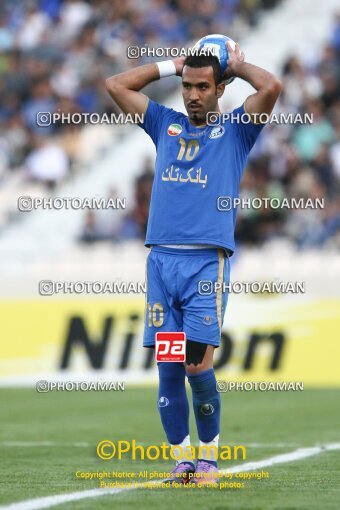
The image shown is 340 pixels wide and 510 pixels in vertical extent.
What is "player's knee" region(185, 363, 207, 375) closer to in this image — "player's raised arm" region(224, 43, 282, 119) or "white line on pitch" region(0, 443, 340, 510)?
"white line on pitch" region(0, 443, 340, 510)

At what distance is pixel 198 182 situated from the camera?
6.67 meters

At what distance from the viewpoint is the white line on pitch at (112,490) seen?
225 inches

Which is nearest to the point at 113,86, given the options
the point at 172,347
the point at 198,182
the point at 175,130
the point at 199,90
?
the point at 175,130

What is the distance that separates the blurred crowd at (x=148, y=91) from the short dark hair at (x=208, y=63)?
8.80m

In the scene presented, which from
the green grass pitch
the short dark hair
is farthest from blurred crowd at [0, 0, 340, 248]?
the short dark hair

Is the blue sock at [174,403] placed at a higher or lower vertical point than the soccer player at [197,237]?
lower

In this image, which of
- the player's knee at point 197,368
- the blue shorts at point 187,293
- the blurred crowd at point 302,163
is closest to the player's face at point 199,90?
the blue shorts at point 187,293

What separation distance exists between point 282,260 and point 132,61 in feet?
18.5

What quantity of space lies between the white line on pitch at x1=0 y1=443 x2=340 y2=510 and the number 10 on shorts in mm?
659

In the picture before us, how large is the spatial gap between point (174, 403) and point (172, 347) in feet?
1.16

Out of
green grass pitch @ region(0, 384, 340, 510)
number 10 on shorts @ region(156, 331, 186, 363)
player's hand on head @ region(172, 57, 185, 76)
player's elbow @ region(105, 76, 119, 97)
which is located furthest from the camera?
player's elbow @ region(105, 76, 119, 97)

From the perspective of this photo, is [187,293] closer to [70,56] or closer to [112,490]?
[112,490]

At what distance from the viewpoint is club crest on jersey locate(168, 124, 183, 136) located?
680 cm

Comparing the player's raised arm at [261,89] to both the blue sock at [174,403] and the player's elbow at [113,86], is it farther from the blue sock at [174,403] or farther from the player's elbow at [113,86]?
the blue sock at [174,403]
